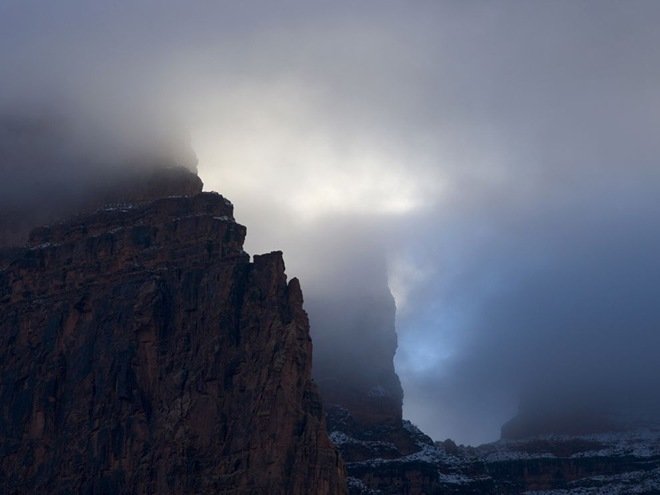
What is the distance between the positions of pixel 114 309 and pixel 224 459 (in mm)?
19956

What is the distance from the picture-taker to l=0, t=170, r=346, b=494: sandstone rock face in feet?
538

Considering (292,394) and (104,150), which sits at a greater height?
(104,150)

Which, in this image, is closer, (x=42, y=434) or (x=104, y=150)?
(x=42, y=434)

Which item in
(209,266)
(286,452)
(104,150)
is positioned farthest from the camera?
(104,150)

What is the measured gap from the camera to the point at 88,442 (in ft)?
554

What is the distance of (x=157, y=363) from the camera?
17100cm

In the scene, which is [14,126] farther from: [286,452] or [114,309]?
[286,452]

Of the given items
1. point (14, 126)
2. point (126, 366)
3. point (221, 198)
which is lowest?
point (126, 366)

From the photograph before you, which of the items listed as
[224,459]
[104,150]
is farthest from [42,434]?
[104,150]

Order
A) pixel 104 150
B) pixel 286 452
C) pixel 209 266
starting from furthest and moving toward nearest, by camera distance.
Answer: pixel 104 150, pixel 209 266, pixel 286 452

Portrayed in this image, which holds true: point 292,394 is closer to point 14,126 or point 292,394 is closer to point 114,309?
point 114,309

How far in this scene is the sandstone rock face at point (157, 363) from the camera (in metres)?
164

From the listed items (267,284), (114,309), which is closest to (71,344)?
(114,309)

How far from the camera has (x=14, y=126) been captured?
194625mm
